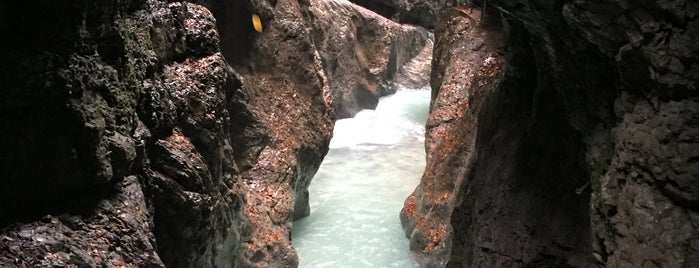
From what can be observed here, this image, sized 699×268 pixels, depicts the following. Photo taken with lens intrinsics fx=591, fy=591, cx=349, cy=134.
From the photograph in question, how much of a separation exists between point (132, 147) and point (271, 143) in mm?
5246

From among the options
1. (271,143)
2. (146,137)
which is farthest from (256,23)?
(146,137)

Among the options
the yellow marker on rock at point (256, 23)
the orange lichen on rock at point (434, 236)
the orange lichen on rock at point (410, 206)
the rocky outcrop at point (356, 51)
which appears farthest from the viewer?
the rocky outcrop at point (356, 51)

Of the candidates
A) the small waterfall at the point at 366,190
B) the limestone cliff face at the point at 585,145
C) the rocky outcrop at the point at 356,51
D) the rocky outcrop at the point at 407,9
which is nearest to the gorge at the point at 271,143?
the limestone cliff face at the point at 585,145

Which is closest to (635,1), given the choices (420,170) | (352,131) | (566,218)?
(566,218)

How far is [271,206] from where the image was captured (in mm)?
9555

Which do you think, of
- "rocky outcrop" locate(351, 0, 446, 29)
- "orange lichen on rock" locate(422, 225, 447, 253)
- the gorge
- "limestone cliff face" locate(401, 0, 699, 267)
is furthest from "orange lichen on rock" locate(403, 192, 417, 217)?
"rocky outcrop" locate(351, 0, 446, 29)

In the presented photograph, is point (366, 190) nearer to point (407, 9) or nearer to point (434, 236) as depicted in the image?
point (434, 236)

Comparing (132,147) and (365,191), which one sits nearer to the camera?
(132,147)

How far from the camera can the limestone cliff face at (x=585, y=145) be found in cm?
349

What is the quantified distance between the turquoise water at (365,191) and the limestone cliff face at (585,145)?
66.1 inches

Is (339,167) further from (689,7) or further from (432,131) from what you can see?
(689,7)

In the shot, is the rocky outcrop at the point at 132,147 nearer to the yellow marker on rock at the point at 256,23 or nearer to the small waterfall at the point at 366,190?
the yellow marker on rock at the point at 256,23

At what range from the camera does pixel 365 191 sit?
13844 mm

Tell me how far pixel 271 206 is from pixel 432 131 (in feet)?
13.1
